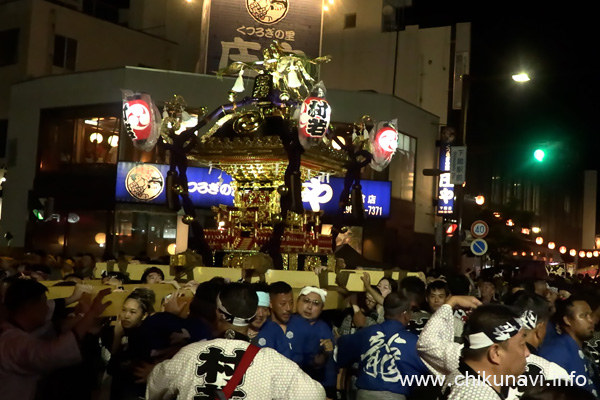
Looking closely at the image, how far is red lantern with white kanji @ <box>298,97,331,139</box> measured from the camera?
1193cm

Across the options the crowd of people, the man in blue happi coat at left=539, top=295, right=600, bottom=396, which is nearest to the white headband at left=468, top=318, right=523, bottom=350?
the crowd of people

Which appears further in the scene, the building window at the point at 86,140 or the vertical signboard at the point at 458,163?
the building window at the point at 86,140

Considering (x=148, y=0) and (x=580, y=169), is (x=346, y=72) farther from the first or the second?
(x=580, y=169)

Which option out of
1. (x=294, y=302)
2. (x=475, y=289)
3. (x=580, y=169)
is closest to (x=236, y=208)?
(x=475, y=289)

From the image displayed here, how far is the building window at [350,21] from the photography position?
30.8 metres

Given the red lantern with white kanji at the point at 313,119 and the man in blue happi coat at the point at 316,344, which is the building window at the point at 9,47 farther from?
the man in blue happi coat at the point at 316,344

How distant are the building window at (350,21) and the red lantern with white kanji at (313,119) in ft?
63.7

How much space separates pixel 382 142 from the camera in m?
14.1

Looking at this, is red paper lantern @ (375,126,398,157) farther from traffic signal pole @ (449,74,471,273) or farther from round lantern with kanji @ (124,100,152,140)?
traffic signal pole @ (449,74,471,273)

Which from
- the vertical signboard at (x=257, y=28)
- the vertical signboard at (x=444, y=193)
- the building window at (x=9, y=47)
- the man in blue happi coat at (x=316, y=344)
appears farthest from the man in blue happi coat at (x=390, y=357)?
the building window at (x=9, y=47)

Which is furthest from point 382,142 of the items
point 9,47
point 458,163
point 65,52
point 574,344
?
point 9,47

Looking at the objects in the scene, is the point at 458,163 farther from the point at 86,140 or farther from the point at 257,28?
the point at 86,140

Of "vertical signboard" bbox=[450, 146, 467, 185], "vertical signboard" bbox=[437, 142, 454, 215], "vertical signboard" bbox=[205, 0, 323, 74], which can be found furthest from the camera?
"vertical signboard" bbox=[437, 142, 454, 215]

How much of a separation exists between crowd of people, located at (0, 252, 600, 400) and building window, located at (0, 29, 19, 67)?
884 inches
